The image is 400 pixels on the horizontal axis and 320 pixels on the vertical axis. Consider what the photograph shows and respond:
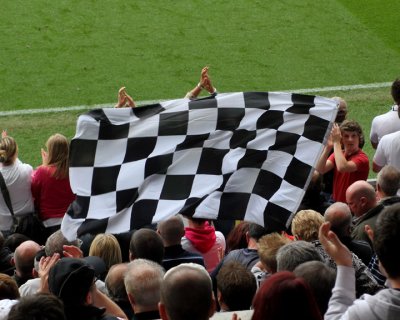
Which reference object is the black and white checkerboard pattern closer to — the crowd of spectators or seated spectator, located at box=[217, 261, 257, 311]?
the crowd of spectators

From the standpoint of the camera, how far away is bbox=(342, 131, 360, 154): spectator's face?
7242 millimetres

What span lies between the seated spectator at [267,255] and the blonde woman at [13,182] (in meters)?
2.74

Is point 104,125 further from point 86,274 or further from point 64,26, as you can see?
point 64,26

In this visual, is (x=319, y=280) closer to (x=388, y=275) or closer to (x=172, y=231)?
(x=388, y=275)

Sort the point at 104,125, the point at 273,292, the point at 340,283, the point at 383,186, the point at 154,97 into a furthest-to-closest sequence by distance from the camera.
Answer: the point at 154,97 < the point at 383,186 < the point at 104,125 < the point at 340,283 < the point at 273,292

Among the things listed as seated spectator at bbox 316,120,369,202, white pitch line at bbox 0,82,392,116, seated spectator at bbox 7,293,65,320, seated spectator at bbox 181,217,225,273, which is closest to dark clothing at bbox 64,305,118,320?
seated spectator at bbox 7,293,65,320

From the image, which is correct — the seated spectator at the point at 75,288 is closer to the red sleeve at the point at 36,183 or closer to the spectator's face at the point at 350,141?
the red sleeve at the point at 36,183

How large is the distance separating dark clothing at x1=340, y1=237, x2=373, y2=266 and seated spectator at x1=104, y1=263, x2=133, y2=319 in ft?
4.67

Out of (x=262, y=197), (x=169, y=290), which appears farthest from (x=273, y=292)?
(x=262, y=197)

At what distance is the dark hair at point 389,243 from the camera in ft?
11.5

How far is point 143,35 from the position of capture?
39.7 feet

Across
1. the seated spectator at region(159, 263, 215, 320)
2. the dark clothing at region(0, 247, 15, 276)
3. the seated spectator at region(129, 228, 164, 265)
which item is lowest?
the dark clothing at region(0, 247, 15, 276)

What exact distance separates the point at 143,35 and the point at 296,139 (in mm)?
6966

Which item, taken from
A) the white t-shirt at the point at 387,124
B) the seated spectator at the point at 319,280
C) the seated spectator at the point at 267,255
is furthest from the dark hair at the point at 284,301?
the white t-shirt at the point at 387,124
